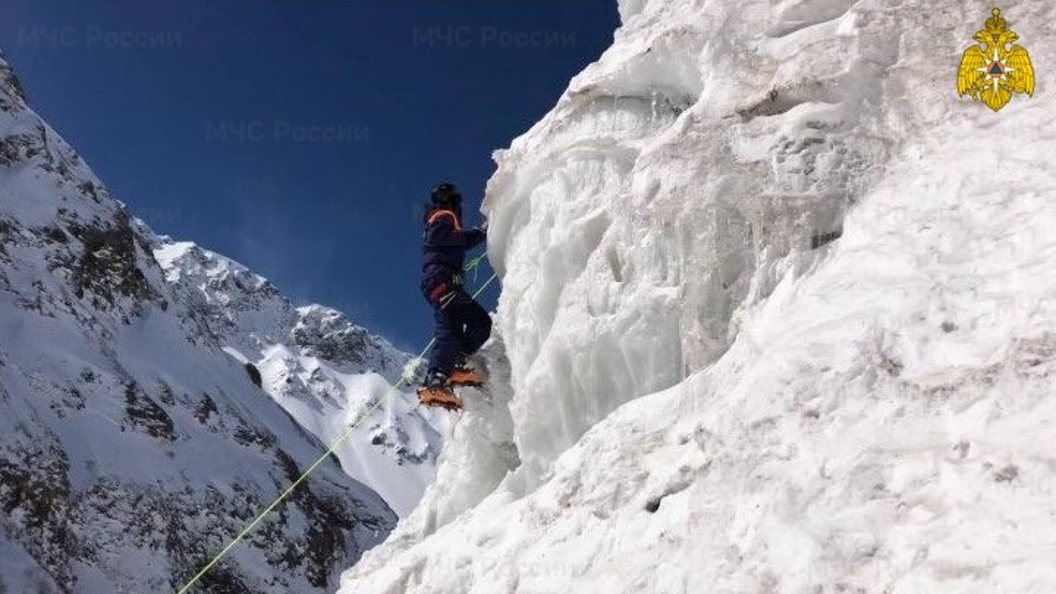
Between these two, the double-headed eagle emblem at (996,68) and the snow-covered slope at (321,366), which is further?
the snow-covered slope at (321,366)

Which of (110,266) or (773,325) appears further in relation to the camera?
(110,266)

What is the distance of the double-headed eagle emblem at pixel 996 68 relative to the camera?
5184 mm

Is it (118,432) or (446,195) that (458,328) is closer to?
(446,195)

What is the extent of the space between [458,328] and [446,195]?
1318mm

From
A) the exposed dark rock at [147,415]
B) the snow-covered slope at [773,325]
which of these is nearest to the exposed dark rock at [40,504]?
the exposed dark rock at [147,415]

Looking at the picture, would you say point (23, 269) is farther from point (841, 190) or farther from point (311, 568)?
point (841, 190)

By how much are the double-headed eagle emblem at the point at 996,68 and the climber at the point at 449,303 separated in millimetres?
4359

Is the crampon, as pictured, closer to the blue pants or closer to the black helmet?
the blue pants

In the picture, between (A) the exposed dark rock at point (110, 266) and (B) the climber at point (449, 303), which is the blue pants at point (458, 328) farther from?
(A) the exposed dark rock at point (110, 266)

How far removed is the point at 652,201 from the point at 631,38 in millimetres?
2019

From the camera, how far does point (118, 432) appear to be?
149ft

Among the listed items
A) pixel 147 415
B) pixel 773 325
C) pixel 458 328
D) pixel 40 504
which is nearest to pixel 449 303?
pixel 458 328

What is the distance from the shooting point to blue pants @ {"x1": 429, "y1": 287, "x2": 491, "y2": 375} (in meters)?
8.02

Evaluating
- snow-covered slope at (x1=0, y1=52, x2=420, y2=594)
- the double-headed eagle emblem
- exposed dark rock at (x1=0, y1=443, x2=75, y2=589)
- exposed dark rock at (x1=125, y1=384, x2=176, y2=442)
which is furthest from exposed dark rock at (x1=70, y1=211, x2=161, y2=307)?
the double-headed eagle emblem
